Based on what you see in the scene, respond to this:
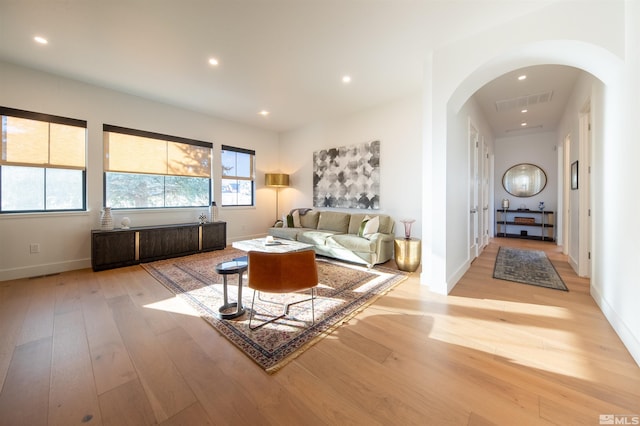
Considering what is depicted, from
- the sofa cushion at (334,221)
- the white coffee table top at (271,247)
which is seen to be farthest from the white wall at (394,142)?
the white coffee table top at (271,247)

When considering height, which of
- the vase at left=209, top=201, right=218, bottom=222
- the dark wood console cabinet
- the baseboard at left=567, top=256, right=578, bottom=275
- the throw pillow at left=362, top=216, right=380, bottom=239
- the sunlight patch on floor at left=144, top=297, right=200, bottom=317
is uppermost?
the vase at left=209, top=201, right=218, bottom=222

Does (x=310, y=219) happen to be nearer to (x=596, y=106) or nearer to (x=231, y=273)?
(x=231, y=273)

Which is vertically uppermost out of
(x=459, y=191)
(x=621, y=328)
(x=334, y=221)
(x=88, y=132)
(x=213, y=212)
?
(x=88, y=132)

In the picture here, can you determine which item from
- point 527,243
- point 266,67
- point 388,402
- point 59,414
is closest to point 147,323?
point 59,414

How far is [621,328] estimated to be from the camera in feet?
6.35

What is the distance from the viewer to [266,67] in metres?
3.42

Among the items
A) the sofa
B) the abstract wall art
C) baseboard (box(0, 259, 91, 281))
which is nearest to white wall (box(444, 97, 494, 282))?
the sofa

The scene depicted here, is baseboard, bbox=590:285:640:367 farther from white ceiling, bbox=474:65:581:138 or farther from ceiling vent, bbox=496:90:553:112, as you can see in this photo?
ceiling vent, bbox=496:90:553:112

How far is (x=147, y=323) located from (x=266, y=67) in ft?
11.1

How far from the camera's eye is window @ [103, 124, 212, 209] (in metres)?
4.23

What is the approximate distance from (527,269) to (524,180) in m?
4.32

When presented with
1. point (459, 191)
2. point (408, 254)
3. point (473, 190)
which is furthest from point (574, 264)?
point (408, 254)

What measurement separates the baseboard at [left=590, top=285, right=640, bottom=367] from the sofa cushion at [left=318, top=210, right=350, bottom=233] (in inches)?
138

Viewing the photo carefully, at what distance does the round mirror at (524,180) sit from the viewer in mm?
6625
